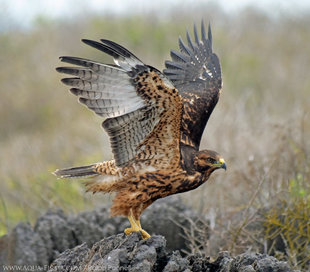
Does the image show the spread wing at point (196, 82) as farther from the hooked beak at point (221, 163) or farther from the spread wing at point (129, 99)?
the spread wing at point (129, 99)

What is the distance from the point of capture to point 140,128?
502 cm

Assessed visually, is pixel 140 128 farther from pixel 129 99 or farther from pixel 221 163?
pixel 221 163

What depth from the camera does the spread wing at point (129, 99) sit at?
459cm

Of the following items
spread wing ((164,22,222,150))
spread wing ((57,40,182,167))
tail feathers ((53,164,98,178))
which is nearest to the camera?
spread wing ((57,40,182,167))

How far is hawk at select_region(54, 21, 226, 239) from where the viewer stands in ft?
15.2

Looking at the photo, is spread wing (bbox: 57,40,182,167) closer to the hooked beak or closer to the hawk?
the hawk

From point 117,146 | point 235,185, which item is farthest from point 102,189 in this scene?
point 235,185

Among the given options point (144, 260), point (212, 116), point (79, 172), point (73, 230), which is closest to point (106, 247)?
point (144, 260)

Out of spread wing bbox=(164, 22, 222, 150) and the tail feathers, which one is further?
spread wing bbox=(164, 22, 222, 150)

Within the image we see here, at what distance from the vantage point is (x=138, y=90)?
4688 millimetres

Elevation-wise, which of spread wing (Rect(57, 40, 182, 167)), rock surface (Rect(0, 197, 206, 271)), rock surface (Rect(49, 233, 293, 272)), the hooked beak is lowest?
rock surface (Rect(0, 197, 206, 271))

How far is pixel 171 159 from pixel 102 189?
26.2 inches

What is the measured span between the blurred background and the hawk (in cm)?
66

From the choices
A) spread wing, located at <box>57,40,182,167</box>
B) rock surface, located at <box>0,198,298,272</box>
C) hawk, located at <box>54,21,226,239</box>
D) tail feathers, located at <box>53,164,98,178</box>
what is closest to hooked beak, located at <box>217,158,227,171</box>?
hawk, located at <box>54,21,226,239</box>
